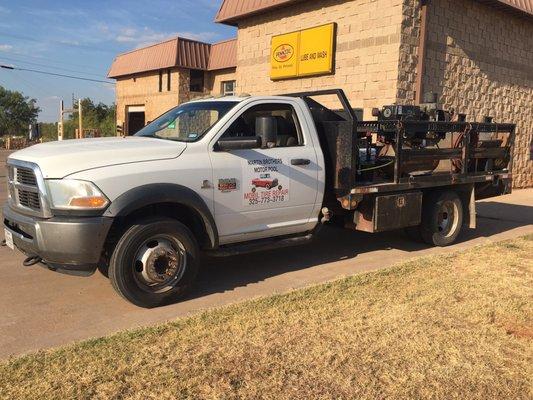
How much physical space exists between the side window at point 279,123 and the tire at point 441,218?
105 inches

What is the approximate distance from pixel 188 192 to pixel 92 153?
3.06 feet

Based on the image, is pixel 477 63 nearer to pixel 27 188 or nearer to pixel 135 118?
pixel 27 188

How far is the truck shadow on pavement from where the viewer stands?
5809 mm

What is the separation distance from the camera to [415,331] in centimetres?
431

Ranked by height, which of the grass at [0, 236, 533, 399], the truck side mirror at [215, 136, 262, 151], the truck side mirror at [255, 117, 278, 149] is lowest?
the grass at [0, 236, 533, 399]

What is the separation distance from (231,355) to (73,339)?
129cm

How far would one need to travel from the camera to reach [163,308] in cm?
485

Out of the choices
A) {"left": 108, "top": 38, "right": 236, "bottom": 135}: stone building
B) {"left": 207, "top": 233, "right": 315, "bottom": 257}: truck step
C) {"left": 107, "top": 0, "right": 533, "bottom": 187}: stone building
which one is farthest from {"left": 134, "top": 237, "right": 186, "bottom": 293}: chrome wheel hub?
{"left": 108, "top": 38, "right": 236, "bottom": 135}: stone building

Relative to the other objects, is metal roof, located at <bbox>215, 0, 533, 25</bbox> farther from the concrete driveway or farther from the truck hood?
the truck hood

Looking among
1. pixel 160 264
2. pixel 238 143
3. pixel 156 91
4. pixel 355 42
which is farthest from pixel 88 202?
pixel 156 91

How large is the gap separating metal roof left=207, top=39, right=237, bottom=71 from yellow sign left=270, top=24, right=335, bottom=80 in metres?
7.15

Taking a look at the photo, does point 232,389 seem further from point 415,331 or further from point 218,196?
point 218,196

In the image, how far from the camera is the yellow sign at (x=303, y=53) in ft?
44.0

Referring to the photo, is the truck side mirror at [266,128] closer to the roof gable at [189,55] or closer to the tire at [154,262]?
the tire at [154,262]
